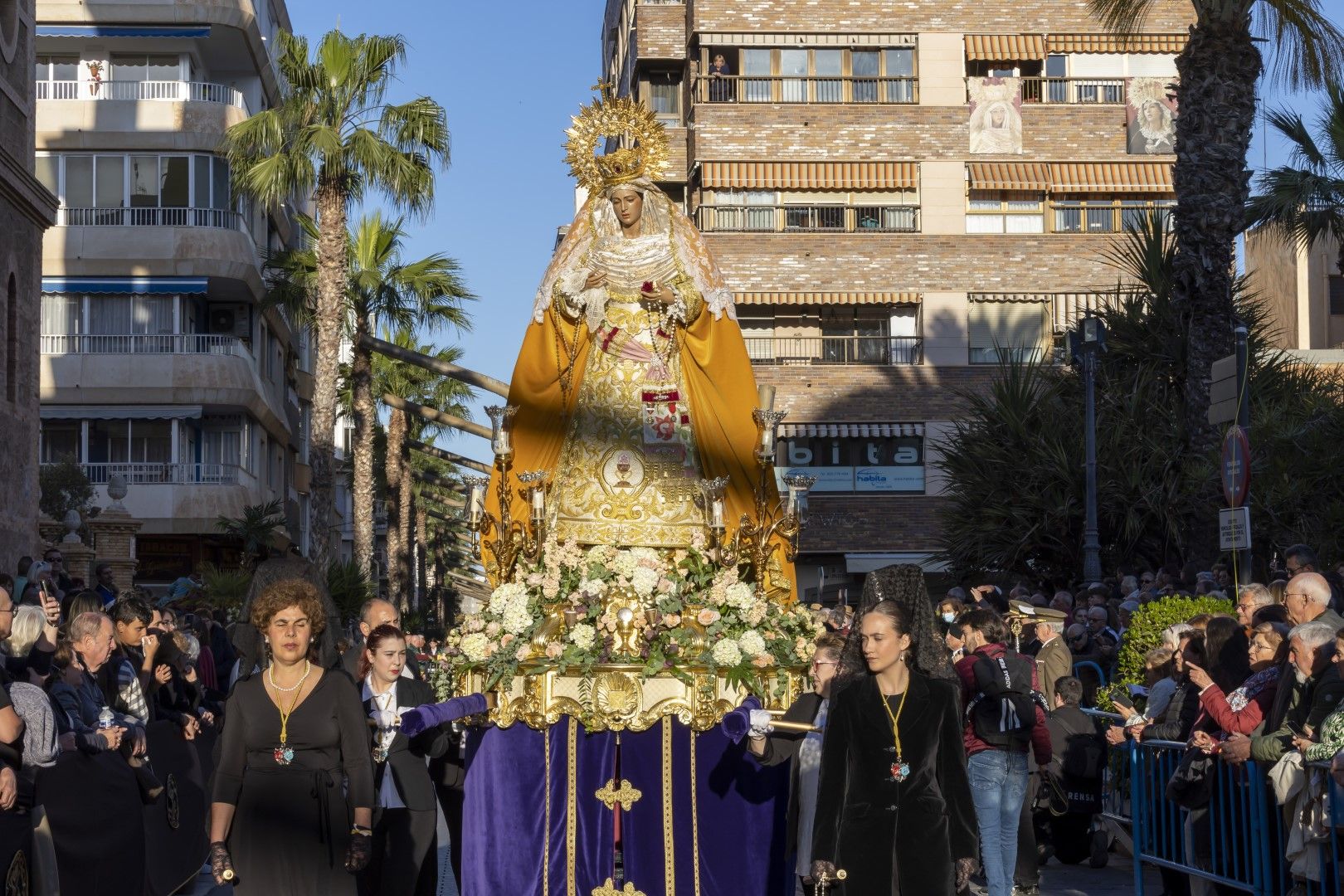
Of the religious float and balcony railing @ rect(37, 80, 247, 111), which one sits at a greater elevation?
balcony railing @ rect(37, 80, 247, 111)

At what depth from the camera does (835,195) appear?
142 ft

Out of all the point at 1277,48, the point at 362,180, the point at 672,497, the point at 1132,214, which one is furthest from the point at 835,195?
the point at 672,497

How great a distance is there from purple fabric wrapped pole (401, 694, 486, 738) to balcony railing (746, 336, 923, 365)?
33.9 metres

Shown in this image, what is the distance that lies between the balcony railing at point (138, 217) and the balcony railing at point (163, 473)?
507 centimetres

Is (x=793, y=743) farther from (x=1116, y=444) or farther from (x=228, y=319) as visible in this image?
(x=228, y=319)

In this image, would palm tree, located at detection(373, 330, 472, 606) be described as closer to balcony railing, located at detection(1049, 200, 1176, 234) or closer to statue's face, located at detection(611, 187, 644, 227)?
balcony railing, located at detection(1049, 200, 1176, 234)

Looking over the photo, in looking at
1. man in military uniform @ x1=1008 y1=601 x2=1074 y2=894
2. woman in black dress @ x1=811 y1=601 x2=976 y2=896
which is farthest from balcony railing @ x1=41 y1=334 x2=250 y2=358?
woman in black dress @ x1=811 y1=601 x2=976 y2=896

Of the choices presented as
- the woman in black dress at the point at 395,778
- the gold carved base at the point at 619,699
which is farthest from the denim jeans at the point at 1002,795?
the woman in black dress at the point at 395,778

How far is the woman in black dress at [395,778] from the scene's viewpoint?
8930 millimetres

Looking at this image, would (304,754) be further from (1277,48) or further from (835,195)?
(835,195)

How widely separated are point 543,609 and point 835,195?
3351 centimetres

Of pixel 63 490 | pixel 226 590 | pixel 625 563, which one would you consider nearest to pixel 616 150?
pixel 625 563

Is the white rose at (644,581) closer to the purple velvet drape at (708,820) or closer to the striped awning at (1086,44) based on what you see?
the purple velvet drape at (708,820)

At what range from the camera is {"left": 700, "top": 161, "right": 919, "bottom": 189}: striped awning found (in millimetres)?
42969
